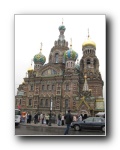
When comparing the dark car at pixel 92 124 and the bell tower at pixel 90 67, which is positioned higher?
the bell tower at pixel 90 67

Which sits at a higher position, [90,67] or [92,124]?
[90,67]

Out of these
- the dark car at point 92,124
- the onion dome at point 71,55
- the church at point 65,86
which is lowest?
Result: the dark car at point 92,124

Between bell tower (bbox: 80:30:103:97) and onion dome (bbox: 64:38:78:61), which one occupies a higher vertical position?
onion dome (bbox: 64:38:78:61)

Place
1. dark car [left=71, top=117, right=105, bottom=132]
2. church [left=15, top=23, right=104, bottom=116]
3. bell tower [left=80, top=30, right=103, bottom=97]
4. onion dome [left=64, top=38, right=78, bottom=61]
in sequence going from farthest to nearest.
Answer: onion dome [left=64, top=38, right=78, bottom=61] → bell tower [left=80, top=30, right=103, bottom=97] → church [left=15, top=23, right=104, bottom=116] → dark car [left=71, top=117, right=105, bottom=132]

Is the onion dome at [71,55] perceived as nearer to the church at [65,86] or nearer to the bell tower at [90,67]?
the church at [65,86]

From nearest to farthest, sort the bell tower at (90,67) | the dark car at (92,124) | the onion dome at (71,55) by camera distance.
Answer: the dark car at (92,124) → the bell tower at (90,67) → the onion dome at (71,55)

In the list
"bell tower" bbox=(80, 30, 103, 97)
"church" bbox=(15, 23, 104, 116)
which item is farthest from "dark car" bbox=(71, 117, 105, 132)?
"bell tower" bbox=(80, 30, 103, 97)

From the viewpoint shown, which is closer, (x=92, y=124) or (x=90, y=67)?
(x=92, y=124)

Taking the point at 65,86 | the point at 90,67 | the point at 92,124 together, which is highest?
the point at 90,67

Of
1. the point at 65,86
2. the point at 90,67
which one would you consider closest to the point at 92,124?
the point at 65,86

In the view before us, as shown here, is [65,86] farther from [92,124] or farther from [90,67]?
[92,124]

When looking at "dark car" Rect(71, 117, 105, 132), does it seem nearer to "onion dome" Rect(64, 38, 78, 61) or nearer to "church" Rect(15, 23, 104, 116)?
"church" Rect(15, 23, 104, 116)

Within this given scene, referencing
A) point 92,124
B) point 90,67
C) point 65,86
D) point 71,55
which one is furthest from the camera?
point 71,55

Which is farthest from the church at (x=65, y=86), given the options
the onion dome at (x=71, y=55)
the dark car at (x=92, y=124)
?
the dark car at (x=92, y=124)
